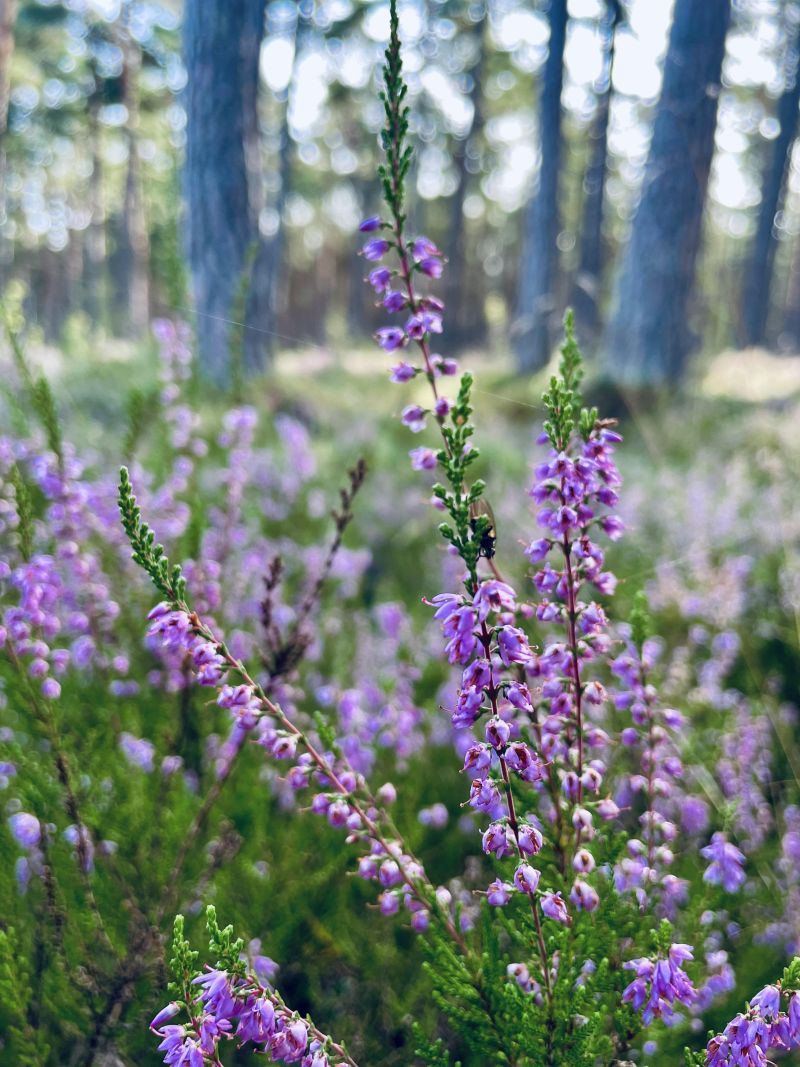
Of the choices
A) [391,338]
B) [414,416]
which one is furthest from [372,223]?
[414,416]

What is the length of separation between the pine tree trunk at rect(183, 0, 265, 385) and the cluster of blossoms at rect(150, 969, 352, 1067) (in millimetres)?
7034

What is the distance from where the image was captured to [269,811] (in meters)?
2.58

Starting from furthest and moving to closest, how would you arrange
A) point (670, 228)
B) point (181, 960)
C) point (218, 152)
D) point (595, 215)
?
point (595, 215) < point (670, 228) < point (218, 152) < point (181, 960)

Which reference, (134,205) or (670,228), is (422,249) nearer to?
(670,228)

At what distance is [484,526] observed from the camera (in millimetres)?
1045

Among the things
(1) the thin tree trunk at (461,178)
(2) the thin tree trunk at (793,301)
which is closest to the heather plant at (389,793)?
(1) the thin tree trunk at (461,178)

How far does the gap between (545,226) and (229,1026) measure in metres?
13.5

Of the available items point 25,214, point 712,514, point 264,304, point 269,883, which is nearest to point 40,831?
point 269,883

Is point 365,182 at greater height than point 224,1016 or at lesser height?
greater

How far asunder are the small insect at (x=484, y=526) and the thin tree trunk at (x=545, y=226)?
34.8 ft

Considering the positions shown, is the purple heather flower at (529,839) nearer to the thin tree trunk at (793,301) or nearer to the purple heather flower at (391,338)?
the purple heather flower at (391,338)

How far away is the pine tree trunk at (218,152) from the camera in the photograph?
24.1 ft

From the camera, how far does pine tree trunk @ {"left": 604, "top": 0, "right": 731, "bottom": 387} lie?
28.5 feet

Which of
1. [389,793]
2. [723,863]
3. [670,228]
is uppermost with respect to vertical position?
[670,228]
